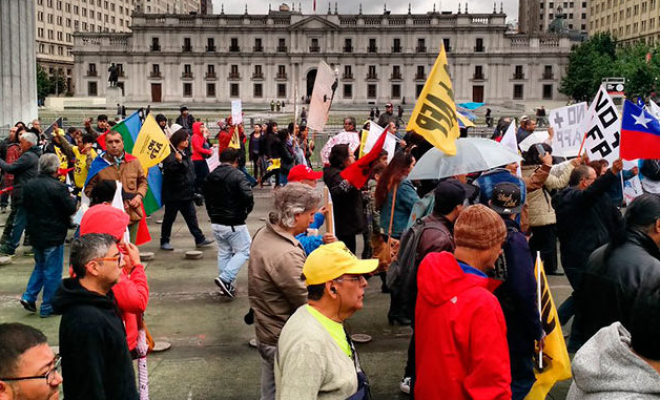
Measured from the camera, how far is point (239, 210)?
309 inches

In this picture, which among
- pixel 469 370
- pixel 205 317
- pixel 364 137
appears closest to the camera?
pixel 469 370

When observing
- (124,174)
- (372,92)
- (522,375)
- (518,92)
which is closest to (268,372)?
(522,375)

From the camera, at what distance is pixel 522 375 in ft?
14.8

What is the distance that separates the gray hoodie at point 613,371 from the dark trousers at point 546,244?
6165 mm

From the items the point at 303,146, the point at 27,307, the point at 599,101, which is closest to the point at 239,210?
the point at 27,307

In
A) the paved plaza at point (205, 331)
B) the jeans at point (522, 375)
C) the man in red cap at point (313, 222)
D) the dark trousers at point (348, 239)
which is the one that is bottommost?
the paved plaza at point (205, 331)

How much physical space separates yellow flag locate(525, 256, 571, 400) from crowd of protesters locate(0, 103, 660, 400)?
10 cm

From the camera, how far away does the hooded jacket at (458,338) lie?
3.20 metres

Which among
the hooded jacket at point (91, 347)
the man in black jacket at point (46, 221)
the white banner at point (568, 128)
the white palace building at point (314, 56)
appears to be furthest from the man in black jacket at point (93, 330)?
the white palace building at point (314, 56)

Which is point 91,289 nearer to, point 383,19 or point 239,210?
point 239,210

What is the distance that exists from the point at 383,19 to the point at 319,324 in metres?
90.2

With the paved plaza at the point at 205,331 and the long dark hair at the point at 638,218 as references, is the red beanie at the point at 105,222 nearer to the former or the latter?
the paved plaza at the point at 205,331

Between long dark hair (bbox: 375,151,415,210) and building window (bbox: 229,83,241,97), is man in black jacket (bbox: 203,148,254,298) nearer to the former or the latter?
long dark hair (bbox: 375,151,415,210)

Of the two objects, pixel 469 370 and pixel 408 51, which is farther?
pixel 408 51
